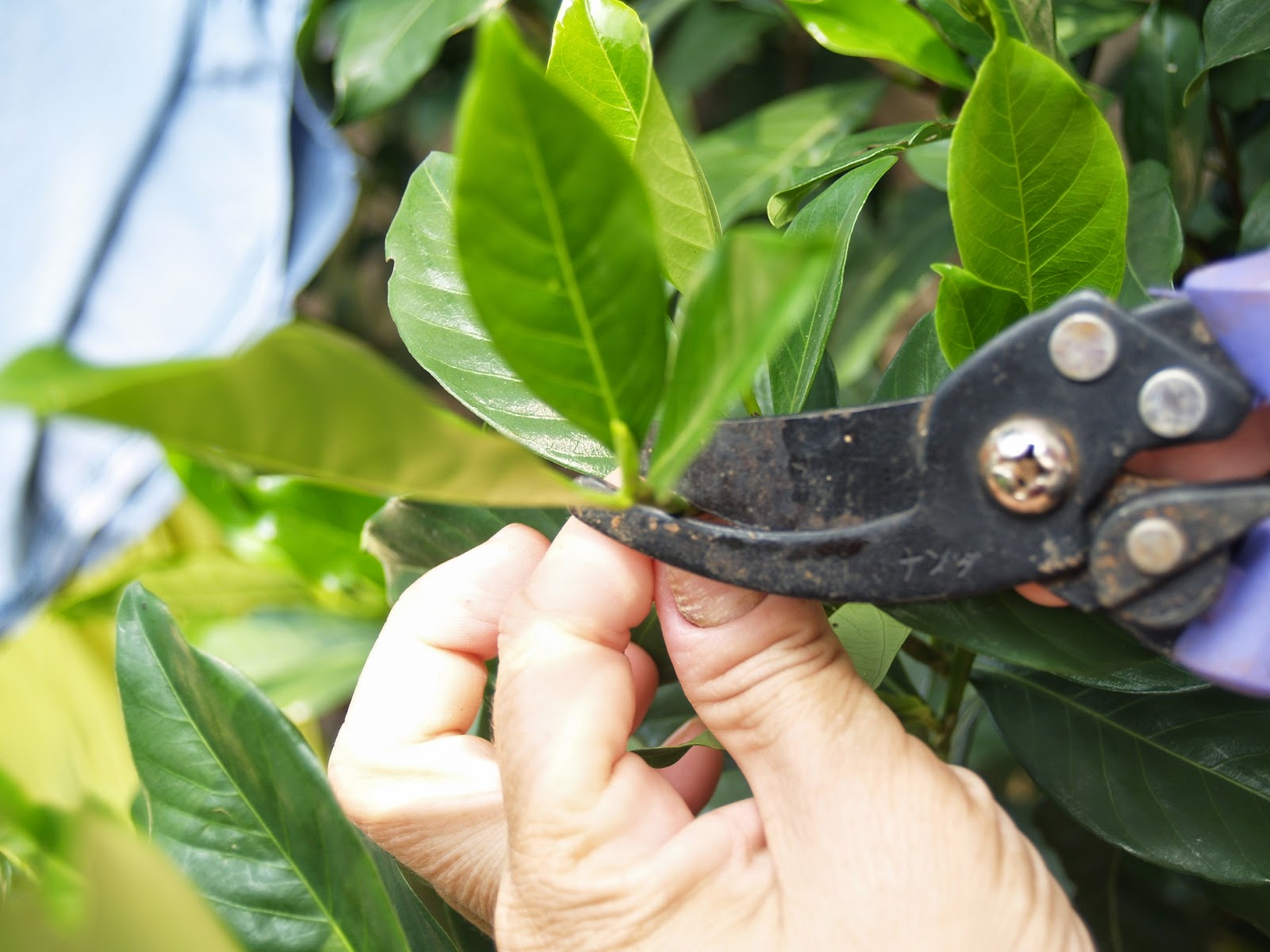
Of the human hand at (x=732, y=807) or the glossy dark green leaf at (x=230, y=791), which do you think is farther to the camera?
the glossy dark green leaf at (x=230, y=791)

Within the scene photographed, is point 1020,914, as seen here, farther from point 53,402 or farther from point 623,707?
point 53,402

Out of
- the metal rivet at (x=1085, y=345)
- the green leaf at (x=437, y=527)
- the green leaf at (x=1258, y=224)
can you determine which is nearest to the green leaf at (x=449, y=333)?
the green leaf at (x=437, y=527)

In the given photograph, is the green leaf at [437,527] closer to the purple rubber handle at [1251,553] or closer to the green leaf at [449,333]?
the green leaf at [449,333]

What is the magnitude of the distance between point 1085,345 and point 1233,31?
0.31m

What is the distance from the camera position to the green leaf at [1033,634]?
36cm

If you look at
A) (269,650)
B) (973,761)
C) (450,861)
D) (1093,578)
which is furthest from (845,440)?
(269,650)

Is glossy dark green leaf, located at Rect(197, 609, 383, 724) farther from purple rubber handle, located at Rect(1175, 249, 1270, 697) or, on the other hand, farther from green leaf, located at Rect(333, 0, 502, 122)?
purple rubber handle, located at Rect(1175, 249, 1270, 697)

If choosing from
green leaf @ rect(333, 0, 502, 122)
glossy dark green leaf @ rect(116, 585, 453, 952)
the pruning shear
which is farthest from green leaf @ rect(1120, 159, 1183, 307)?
green leaf @ rect(333, 0, 502, 122)

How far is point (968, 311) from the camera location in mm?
376

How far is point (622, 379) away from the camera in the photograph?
292 mm

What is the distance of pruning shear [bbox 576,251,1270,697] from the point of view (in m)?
0.30

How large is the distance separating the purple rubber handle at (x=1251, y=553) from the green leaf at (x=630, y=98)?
0.17 meters

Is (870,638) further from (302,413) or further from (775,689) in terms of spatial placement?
(302,413)

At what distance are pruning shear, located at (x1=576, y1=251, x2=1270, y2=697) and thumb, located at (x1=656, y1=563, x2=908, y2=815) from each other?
0.02 meters
